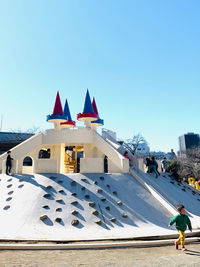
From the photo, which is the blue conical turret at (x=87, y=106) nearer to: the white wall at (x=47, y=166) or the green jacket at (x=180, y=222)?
the white wall at (x=47, y=166)

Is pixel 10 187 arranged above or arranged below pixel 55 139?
below

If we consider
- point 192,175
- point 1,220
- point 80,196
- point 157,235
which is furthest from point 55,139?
point 192,175

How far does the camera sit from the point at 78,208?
8867mm

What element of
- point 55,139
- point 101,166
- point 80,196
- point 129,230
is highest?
point 55,139

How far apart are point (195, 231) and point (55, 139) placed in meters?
10.2

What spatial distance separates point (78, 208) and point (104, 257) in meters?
3.71

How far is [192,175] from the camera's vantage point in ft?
131

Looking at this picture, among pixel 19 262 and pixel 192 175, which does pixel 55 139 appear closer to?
pixel 19 262

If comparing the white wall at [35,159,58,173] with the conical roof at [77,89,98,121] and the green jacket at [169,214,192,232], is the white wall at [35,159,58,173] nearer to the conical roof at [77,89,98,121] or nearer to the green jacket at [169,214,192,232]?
the conical roof at [77,89,98,121]

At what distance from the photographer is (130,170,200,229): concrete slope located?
31.9 feet

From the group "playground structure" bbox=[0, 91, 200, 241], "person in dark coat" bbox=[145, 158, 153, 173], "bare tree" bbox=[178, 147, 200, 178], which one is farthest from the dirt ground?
"bare tree" bbox=[178, 147, 200, 178]

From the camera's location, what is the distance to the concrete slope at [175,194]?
31.9ft

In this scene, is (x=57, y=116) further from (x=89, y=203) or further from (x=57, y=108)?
(x=89, y=203)

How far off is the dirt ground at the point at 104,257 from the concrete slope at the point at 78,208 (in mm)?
1173
